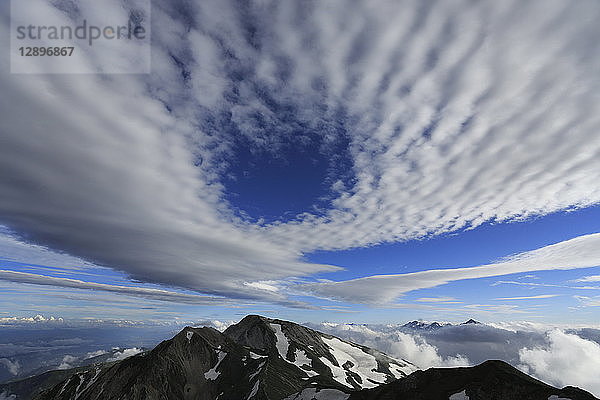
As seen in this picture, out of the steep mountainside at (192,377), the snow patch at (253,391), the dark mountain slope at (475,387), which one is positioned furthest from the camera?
the steep mountainside at (192,377)

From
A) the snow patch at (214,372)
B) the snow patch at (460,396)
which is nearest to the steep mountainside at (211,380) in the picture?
the snow patch at (214,372)

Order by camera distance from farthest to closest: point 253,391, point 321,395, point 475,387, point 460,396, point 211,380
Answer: point 211,380
point 253,391
point 321,395
point 460,396
point 475,387

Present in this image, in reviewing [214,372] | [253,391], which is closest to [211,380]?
[214,372]

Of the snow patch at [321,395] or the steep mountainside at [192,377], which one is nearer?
the snow patch at [321,395]

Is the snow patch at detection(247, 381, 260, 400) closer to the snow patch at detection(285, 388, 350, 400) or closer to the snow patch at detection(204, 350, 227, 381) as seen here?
the snow patch at detection(285, 388, 350, 400)

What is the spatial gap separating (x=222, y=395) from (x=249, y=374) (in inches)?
618

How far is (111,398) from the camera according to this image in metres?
148

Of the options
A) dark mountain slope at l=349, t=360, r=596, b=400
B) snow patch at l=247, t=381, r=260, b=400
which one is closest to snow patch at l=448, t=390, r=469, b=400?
dark mountain slope at l=349, t=360, r=596, b=400

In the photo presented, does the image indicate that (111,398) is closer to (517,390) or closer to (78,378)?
(78,378)

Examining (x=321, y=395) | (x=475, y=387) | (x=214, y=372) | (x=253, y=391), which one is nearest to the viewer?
(x=475, y=387)

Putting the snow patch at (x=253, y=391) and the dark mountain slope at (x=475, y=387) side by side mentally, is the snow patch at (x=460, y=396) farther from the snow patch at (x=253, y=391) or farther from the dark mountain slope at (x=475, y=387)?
the snow patch at (x=253, y=391)

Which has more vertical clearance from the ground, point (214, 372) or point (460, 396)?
point (460, 396)

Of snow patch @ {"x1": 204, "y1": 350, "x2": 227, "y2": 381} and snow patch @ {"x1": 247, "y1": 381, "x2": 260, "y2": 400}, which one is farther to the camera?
snow patch @ {"x1": 204, "y1": 350, "x2": 227, "y2": 381}

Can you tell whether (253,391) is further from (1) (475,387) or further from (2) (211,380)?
(1) (475,387)
